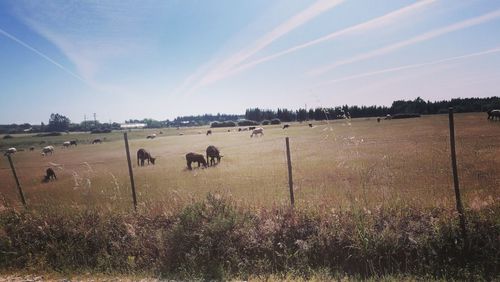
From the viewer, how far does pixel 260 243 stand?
6609mm

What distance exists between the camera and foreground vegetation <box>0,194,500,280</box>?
585 centimetres

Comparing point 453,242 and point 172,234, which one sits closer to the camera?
point 453,242

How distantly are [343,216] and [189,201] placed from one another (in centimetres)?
372

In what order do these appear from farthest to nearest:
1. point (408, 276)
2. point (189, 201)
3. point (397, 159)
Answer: point (397, 159) → point (189, 201) → point (408, 276)

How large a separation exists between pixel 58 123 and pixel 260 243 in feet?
613

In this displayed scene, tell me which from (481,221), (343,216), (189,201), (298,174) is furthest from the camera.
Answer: (298,174)

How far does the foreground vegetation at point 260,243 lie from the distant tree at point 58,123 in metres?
179

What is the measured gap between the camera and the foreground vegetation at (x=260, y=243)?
5852 millimetres

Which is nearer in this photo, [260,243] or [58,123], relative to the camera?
[260,243]

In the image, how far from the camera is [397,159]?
21.2 meters

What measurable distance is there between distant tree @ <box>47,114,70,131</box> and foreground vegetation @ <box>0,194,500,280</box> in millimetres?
179455

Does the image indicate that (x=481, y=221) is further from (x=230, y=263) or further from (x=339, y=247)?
(x=230, y=263)

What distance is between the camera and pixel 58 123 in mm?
166250

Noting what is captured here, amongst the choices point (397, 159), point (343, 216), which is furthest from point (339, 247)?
point (397, 159)
